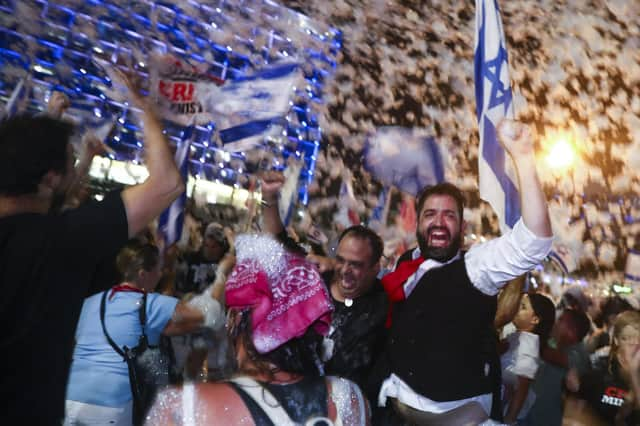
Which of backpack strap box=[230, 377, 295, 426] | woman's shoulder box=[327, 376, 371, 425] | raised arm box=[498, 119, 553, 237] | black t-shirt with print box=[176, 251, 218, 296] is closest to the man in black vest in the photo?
raised arm box=[498, 119, 553, 237]

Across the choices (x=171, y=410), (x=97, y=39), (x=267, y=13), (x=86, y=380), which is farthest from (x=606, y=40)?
(x=97, y=39)

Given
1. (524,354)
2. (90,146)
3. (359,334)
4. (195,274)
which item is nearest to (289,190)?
(195,274)

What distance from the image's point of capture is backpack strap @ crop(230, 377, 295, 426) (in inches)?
67.6

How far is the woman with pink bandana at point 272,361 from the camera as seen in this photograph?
1688 millimetres

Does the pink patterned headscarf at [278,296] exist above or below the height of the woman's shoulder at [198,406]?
above

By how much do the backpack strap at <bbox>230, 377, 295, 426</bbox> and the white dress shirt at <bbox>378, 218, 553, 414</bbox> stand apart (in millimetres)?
913

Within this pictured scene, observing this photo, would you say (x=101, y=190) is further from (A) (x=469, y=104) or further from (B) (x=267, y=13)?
(A) (x=469, y=104)

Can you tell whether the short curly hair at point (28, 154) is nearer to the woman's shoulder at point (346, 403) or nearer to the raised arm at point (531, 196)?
the woman's shoulder at point (346, 403)

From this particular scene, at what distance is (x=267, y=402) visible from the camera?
1.73m

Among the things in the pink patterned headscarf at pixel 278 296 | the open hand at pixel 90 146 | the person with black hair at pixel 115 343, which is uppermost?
the open hand at pixel 90 146

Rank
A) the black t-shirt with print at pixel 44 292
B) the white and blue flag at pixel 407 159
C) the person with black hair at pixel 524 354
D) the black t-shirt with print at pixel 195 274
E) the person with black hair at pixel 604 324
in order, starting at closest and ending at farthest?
the black t-shirt with print at pixel 44 292
the person with black hair at pixel 524 354
the white and blue flag at pixel 407 159
the person with black hair at pixel 604 324
the black t-shirt with print at pixel 195 274

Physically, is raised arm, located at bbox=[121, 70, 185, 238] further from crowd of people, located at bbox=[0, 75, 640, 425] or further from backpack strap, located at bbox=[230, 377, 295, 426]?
backpack strap, located at bbox=[230, 377, 295, 426]

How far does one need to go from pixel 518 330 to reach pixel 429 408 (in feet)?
7.22

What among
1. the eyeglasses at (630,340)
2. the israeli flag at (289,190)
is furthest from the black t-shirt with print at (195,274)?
the eyeglasses at (630,340)
